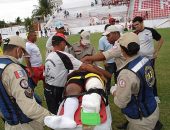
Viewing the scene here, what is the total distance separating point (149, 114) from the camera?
14.6ft

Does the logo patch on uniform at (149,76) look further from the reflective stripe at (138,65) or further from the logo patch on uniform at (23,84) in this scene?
the logo patch on uniform at (23,84)

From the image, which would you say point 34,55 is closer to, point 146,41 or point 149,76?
point 146,41

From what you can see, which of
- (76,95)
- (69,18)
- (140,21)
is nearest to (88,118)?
(76,95)

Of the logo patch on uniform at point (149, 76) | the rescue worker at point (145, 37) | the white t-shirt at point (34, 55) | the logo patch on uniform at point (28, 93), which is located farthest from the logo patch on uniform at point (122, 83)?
the white t-shirt at point (34, 55)

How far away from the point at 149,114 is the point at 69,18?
208ft

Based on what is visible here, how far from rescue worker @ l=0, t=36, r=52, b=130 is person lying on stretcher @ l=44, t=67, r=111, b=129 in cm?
24

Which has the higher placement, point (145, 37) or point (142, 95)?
point (145, 37)

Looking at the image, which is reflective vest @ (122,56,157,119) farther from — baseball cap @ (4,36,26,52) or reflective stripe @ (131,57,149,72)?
baseball cap @ (4,36,26,52)

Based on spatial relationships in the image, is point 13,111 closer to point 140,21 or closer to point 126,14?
point 140,21

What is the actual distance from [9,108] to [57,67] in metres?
1.89

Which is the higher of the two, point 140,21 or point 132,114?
point 140,21

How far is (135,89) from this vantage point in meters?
4.29

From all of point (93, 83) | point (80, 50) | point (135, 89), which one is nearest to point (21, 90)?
point (93, 83)

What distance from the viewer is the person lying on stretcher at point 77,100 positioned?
3.47 metres
